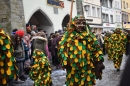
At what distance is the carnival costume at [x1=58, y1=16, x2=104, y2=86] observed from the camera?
4.45 meters

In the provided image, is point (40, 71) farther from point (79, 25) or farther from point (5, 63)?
point (5, 63)

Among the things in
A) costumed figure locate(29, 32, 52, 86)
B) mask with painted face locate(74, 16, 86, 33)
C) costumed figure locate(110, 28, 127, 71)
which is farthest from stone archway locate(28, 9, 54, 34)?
mask with painted face locate(74, 16, 86, 33)

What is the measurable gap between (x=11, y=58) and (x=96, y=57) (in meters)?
1.49

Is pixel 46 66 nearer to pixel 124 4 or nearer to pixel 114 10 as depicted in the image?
pixel 114 10

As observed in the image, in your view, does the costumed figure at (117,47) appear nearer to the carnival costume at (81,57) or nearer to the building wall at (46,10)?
the carnival costume at (81,57)

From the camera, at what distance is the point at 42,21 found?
18000 millimetres

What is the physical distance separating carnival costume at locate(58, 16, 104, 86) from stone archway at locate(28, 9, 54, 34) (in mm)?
12403

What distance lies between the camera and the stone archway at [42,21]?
17.3 meters

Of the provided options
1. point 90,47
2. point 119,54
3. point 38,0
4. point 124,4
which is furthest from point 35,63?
point 124,4

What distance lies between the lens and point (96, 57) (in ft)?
14.8

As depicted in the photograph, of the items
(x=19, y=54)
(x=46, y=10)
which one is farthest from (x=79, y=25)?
(x=46, y=10)

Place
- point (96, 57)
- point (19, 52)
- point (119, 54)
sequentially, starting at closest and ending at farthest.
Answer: point (96, 57), point (19, 52), point (119, 54)

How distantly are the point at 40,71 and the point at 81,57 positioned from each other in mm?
1738

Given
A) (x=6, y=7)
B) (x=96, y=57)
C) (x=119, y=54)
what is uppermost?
(x=6, y=7)
